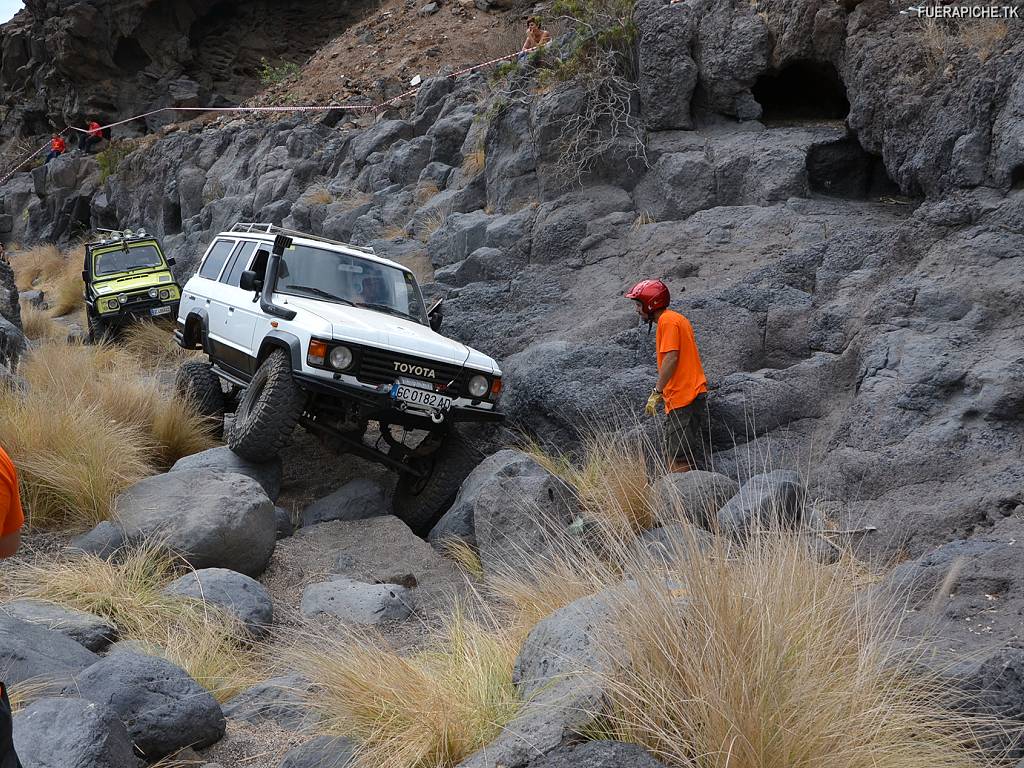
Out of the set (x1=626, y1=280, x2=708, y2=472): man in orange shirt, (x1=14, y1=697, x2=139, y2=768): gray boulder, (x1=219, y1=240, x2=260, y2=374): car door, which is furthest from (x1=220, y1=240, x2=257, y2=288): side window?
(x1=14, y1=697, x2=139, y2=768): gray boulder

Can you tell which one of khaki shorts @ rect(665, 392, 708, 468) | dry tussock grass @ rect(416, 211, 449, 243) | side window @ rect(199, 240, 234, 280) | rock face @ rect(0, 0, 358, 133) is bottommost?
khaki shorts @ rect(665, 392, 708, 468)

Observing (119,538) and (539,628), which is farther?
(119,538)

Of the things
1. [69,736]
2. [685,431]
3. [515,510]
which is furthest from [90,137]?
[69,736]

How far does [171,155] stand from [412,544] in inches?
902

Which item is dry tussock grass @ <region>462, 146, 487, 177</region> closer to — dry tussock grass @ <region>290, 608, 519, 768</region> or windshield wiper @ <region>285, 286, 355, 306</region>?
windshield wiper @ <region>285, 286, 355, 306</region>

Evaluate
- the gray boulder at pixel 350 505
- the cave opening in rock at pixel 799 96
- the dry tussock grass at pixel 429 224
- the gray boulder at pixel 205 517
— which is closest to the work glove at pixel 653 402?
the gray boulder at pixel 350 505

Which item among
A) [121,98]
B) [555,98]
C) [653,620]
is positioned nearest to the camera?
[653,620]

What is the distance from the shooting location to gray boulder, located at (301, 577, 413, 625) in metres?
6.10

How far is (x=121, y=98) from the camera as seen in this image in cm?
3709

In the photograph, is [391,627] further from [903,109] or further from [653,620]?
[903,109]

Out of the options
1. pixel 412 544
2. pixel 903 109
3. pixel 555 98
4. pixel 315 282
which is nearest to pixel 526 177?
pixel 555 98

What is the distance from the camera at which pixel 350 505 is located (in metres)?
8.54

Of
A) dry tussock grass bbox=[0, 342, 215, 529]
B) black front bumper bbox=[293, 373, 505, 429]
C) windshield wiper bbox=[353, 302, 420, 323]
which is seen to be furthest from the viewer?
windshield wiper bbox=[353, 302, 420, 323]

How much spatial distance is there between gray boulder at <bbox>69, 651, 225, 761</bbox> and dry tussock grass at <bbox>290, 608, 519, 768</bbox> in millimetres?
486
